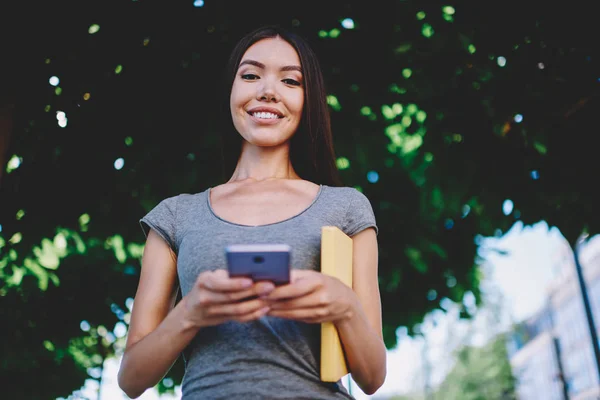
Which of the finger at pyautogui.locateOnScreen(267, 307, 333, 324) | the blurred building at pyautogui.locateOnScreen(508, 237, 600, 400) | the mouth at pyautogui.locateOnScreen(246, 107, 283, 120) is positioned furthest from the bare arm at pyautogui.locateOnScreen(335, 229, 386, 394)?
the blurred building at pyautogui.locateOnScreen(508, 237, 600, 400)

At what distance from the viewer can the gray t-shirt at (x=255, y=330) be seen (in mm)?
1476

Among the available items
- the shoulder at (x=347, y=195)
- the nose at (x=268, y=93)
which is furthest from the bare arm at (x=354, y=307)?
the nose at (x=268, y=93)

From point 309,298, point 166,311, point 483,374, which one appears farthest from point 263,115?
point 483,374

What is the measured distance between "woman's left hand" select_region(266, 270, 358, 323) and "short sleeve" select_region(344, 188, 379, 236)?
0.36 metres

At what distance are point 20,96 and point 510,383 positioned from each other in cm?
3766

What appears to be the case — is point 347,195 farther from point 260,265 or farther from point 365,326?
point 260,265

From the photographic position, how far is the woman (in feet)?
4.55

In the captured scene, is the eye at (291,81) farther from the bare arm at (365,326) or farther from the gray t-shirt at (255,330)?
the bare arm at (365,326)

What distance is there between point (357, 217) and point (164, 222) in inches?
22.2

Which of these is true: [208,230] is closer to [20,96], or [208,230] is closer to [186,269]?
[186,269]

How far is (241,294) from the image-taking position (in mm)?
1269

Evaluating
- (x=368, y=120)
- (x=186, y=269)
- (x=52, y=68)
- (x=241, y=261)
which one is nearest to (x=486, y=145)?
(x=368, y=120)

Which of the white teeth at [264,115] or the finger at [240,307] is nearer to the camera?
the finger at [240,307]

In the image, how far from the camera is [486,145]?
4355 mm
